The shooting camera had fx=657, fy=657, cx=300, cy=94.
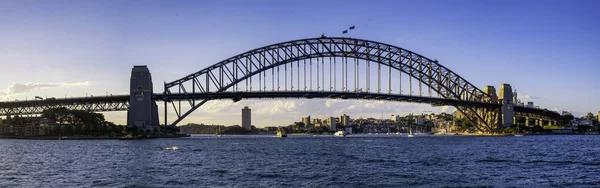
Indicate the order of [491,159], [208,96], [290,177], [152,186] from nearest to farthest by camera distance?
[152,186]
[290,177]
[491,159]
[208,96]

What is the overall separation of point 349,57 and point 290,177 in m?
87.3

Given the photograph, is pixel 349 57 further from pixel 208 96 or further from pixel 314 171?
pixel 314 171

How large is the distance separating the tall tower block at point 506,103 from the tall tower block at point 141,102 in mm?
73252

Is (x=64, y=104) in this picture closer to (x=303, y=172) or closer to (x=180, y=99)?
(x=180, y=99)

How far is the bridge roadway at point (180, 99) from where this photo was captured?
370 feet

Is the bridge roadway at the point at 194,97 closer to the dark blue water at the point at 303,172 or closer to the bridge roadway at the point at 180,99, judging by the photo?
the bridge roadway at the point at 180,99

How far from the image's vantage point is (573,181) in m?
33.7

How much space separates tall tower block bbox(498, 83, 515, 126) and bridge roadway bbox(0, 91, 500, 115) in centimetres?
246

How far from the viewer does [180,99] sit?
4584 inches

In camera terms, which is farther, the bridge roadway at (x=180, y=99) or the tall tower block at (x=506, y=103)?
the tall tower block at (x=506, y=103)

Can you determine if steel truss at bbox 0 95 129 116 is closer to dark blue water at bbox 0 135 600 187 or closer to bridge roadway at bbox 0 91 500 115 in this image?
bridge roadway at bbox 0 91 500 115

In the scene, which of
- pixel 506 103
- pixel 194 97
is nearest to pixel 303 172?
pixel 194 97

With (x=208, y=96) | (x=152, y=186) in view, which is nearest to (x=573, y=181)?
(x=152, y=186)

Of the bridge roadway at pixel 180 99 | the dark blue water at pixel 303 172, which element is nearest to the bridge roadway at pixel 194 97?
the bridge roadway at pixel 180 99
